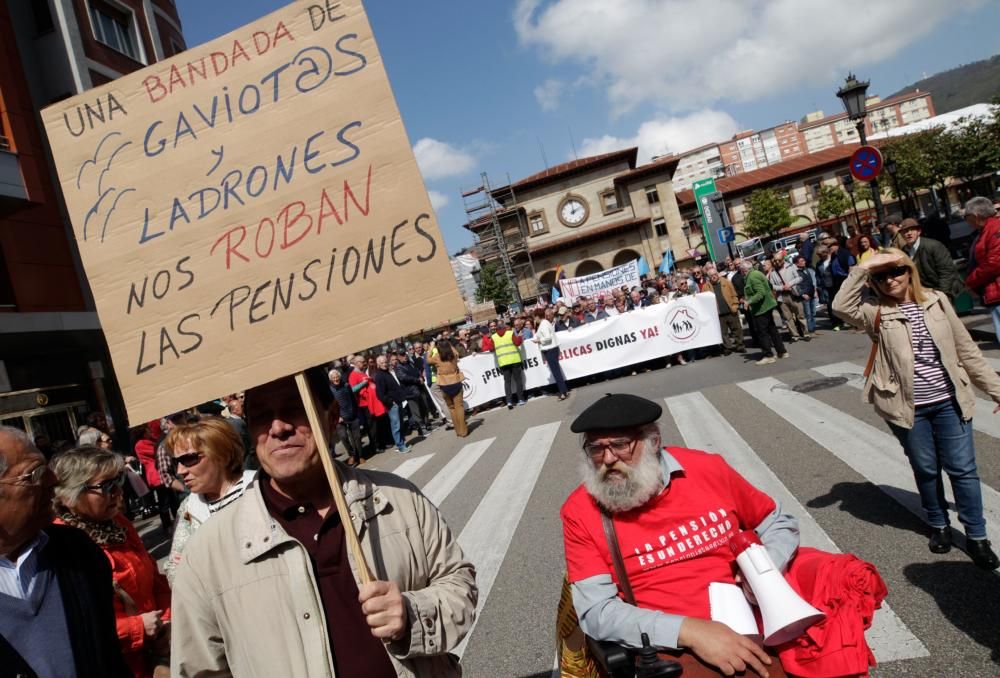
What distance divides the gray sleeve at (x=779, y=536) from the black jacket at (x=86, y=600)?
2.41 metres

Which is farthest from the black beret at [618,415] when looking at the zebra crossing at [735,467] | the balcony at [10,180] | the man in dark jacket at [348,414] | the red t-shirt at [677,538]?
the balcony at [10,180]

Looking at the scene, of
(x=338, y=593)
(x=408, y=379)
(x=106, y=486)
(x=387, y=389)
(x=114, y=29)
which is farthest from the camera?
(x=114, y=29)

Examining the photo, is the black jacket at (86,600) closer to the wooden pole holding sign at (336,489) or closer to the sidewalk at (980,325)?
the wooden pole holding sign at (336,489)

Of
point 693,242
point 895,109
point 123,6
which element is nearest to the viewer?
point 123,6

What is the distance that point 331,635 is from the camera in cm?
201

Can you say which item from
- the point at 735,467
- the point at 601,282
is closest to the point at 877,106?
the point at 601,282

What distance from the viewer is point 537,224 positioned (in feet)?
190

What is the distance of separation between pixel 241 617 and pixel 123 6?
2600 centimetres

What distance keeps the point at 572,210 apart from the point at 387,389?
46.2m

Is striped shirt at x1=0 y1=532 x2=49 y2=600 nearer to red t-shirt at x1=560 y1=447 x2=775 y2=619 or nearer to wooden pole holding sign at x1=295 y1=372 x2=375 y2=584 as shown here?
wooden pole holding sign at x1=295 y1=372 x2=375 y2=584

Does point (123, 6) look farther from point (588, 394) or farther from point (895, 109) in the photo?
point (895, 109)

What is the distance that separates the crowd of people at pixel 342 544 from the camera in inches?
78.5

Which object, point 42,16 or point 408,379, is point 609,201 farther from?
point 408,379

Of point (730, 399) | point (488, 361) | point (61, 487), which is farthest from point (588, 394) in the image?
point (61, 487)
